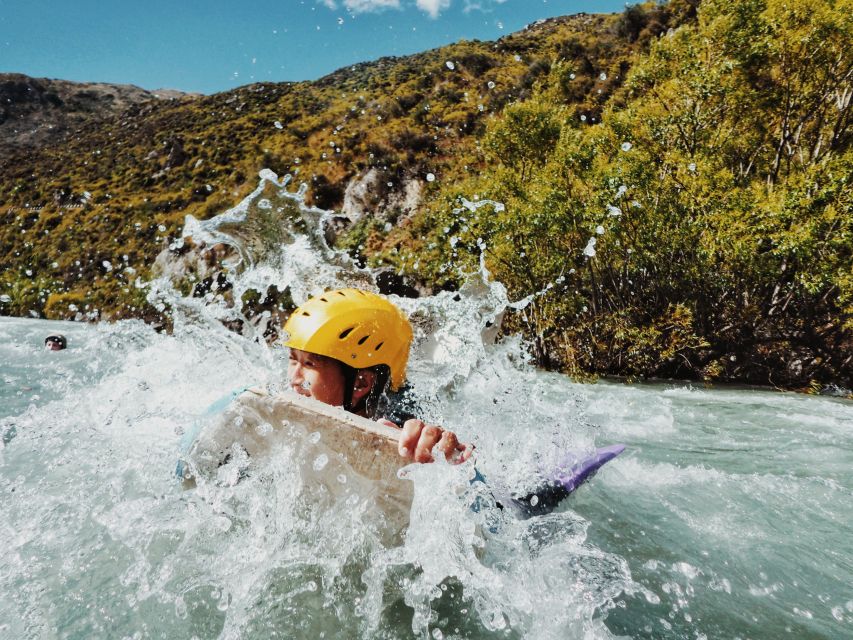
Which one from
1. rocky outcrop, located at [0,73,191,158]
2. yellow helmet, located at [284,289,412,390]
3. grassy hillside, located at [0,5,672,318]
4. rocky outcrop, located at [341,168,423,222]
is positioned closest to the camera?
yellow helmet, located at [284,289,412,390]

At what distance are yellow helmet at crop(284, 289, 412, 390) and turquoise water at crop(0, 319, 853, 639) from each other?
35.2 inches

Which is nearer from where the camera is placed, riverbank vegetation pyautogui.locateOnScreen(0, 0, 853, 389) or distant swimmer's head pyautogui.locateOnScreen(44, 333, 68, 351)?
riverbank vegetation pyautogui.locateOnScreen(0, 0, 853, 389)

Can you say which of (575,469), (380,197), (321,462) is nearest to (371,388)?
(321,462)

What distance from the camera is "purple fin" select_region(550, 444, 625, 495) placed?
3.57m

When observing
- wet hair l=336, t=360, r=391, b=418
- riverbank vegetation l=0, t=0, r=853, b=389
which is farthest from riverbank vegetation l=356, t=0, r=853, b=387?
wet hair l=336, t=360, r=391, b=418

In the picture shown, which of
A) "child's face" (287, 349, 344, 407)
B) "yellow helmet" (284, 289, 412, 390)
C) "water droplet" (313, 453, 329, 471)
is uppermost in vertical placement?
"yellow helmet" (284, 289, 412, 390)

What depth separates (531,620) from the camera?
2.13 meters

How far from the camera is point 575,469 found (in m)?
3.75

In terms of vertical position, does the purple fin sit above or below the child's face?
below

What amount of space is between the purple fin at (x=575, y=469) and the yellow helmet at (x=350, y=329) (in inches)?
58.7

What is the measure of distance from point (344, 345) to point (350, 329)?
110 millimetres

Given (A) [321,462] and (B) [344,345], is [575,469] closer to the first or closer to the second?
(B) [344,345]

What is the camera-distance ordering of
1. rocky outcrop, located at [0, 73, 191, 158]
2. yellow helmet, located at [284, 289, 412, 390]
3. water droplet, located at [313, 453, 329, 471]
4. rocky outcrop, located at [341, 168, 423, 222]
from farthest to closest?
rocky outcrop, located at [0, 73, 191, 158]
rocky outcrop, located at [341, 168, 423, 222]
yellow helmet, located at [284, 289, 412, 390]
water droplet, located at [313, 453, 329, 471]

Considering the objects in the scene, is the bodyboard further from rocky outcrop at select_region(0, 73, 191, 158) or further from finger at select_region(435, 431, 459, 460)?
rocky outcrop at select_region(0, 73, 191, 158)
